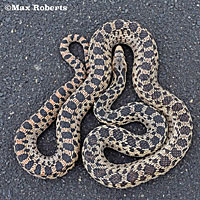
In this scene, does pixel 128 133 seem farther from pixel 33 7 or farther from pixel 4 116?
pixel 33 7

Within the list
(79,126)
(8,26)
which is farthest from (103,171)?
(8,26)

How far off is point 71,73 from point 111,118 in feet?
4.14

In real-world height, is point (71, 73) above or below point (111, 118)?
above

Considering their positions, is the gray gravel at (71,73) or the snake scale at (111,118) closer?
the snake scale at (111,118)

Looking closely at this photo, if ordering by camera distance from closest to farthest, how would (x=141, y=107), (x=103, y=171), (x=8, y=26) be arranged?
(x=103, y=171), (x=141, y=107), (x=8, y=26)

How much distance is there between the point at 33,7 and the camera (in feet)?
24.5

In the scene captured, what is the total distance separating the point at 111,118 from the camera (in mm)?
6359

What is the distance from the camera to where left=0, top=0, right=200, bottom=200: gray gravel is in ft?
20.4

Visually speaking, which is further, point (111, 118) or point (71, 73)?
point (71, 73)

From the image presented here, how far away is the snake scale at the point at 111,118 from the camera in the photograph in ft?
19.7

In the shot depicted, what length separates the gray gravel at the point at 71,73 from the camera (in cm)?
623

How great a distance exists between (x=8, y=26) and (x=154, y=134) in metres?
3.67

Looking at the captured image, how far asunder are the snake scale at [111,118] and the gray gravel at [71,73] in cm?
26

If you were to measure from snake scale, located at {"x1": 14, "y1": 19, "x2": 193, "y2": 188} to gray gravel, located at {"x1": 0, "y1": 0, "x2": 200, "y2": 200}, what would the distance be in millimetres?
258
